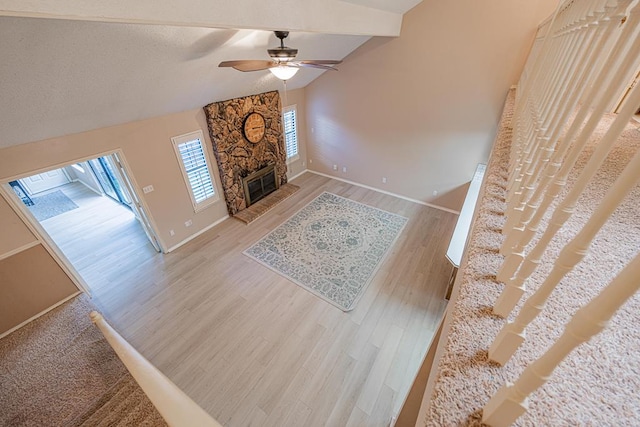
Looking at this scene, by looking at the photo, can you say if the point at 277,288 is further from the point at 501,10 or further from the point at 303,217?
the point at 501,10

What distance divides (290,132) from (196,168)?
2878mm

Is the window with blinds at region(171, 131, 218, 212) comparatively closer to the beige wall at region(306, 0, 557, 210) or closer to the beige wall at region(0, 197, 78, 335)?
the beige wall at region(0, 197, 78, 335)

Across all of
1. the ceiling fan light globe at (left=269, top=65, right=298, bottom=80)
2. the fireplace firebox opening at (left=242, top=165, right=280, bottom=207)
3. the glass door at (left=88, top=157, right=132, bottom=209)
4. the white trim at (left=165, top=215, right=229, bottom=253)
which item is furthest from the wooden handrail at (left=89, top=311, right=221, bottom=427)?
the glass door at (left=88, top=157, right=132, bottom=209)

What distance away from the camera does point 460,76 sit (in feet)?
15.5

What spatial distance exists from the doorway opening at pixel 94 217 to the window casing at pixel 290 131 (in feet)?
12.6

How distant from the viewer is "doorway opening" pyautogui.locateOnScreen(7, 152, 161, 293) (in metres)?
4.37

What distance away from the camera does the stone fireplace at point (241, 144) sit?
5000 millimetres

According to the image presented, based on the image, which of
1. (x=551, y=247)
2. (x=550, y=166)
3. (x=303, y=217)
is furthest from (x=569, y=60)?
(x=303, y=217)

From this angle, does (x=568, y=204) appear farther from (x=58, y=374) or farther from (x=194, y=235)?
(x=194, y=235)

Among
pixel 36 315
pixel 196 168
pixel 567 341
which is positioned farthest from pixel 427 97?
pixel 36 315

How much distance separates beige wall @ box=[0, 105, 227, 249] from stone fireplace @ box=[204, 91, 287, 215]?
20 cm

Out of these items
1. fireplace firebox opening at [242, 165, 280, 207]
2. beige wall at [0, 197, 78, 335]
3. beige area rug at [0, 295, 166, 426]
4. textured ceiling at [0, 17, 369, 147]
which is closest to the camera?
textured ceiling at [0, 17, 369, 147]

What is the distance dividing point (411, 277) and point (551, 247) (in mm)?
3415

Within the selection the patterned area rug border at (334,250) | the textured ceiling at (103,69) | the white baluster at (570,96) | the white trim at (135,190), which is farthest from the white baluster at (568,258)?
the white trim at (135,190)
